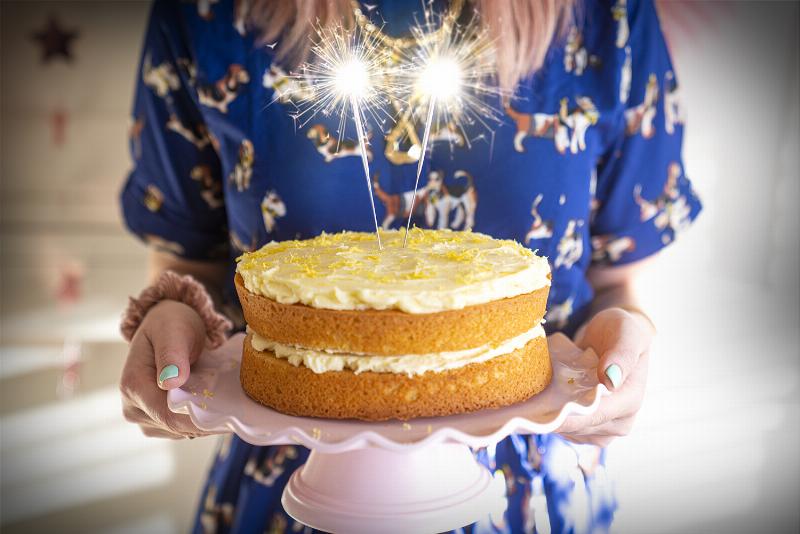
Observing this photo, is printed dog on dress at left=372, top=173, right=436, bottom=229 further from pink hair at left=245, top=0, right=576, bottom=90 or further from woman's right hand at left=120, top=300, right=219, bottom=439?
woman's right hand at left=120, top=300, right=219, bottom=439

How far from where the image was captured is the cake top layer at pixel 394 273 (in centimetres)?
87

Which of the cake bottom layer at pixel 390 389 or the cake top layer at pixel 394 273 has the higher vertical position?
the cake top layer at pixel 394 273

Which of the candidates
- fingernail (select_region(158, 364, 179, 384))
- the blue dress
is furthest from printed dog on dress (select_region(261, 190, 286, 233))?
fingernail (select_region(158, 364, 179, 384))

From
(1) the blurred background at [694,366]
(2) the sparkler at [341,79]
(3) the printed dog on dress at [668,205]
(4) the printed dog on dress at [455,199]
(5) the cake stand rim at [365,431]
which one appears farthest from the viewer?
(1) the blurred background at [694,366]

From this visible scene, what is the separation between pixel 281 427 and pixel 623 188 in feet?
2.47

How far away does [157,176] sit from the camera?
137 cm

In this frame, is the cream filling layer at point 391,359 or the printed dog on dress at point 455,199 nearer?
the cream filling layer at point 391,359

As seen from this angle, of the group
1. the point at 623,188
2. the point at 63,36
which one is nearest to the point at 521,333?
the point at 623,188

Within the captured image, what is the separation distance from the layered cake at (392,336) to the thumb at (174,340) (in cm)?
9

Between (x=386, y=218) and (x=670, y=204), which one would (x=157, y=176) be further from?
(x=670, y=204)

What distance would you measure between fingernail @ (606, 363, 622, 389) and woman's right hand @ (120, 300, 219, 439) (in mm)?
477

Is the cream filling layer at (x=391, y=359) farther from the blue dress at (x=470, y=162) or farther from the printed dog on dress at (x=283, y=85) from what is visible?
the printed dog on dress at (x=283, y=85)

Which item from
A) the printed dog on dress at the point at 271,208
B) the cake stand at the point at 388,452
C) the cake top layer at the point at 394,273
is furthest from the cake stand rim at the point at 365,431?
Result: the printed dog on dress at the point at 271,208

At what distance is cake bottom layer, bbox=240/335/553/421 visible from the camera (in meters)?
0.89
